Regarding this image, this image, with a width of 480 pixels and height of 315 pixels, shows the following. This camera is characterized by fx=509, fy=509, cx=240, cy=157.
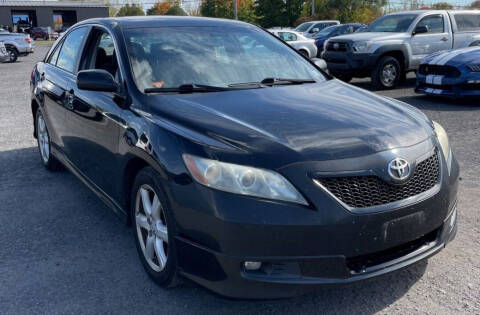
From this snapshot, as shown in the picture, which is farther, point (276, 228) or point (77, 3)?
point (77, 3)

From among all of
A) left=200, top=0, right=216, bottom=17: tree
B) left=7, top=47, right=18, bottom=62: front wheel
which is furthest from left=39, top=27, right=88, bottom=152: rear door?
left=200, top=0, right=216, bottom=17: tree

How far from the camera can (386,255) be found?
2711 millimetres

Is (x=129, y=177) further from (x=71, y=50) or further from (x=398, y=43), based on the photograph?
(x=398, y=43)

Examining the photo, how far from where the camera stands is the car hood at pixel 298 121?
8.72 ft

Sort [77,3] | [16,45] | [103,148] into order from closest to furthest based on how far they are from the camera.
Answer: [103,148] < [16,45] < [77,3]

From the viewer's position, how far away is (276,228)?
2441 millimetres

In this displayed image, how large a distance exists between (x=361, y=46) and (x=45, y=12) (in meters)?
67.7

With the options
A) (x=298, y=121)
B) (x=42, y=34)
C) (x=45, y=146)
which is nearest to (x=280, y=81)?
(x=298, y=121)

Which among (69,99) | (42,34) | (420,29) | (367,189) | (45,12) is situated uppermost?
(45,12)

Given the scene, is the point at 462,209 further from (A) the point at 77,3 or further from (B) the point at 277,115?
(A) the point at 77,3

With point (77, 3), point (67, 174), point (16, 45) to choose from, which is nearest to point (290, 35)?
point (16, 45)

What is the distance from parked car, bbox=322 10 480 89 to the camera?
11.5 m

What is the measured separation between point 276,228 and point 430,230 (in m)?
0.96

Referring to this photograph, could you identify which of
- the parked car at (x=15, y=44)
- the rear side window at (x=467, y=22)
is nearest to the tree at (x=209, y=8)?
the parked car at (x=15, y=44)
